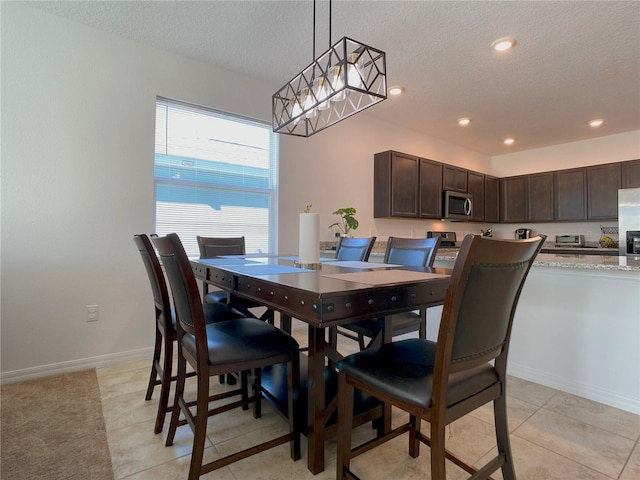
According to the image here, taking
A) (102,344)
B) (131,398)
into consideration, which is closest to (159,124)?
(102,344)

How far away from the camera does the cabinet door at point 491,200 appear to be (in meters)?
5.48

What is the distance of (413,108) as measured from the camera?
3.95 m

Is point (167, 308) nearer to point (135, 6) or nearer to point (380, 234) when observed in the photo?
point (135, 6)

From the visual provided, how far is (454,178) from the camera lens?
16.2 ft

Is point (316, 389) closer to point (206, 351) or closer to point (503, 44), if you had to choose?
point (206, 351)

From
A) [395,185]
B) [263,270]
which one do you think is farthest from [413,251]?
[395,185]

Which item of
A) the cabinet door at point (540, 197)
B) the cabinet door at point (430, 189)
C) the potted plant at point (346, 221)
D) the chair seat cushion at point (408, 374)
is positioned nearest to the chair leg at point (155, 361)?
the chair seat cushion at point (408, 374)

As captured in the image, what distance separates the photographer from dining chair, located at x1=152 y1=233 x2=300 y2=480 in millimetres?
1213

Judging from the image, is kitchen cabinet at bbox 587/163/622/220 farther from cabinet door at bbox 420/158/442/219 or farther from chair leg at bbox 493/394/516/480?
chair leg at bbox 493/394/516/480

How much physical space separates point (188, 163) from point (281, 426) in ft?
7.85

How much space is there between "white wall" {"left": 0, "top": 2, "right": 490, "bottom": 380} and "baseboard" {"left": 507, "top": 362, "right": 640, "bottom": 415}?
2936mm

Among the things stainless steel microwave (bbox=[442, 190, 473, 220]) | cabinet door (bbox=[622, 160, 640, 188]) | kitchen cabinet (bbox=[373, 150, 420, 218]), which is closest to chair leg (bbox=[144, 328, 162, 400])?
kitchen cabinet (bbox=[373, 150, 420, 218])

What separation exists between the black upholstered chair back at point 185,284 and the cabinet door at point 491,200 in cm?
537

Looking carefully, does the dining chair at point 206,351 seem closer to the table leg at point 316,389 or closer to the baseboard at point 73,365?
the table leg at point 316,389
